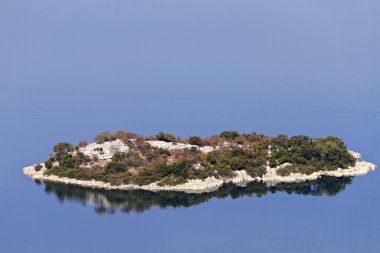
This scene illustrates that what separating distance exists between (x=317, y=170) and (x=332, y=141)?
2.66 metres

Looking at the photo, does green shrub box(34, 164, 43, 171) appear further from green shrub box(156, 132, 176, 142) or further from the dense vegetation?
green shrub box(156, 132, 176, 142)

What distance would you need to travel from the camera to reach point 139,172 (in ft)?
158

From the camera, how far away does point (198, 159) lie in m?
49.2

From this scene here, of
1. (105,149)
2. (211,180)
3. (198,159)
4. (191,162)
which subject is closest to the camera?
(211,180)

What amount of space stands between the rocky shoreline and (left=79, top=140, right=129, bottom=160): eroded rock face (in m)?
2.10

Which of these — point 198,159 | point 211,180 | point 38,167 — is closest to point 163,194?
point 211,180

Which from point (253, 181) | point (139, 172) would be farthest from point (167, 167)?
point (253, 181)

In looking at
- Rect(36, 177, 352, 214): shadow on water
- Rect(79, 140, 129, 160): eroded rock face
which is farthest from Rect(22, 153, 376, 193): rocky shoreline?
Rect(79, 140, 129, 160): eroded rock face

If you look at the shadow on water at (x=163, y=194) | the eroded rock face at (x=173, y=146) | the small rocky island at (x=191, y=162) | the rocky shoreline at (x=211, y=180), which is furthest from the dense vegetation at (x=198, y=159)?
the shadow on water at (x=163, y=194)

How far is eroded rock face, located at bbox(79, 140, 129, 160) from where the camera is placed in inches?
1972

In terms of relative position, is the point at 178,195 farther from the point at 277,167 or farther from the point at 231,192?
the point at 277,167

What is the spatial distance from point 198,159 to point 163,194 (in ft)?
10.9

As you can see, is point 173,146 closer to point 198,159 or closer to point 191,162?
point 198,159

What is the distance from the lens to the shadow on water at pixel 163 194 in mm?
46156
